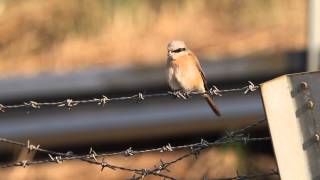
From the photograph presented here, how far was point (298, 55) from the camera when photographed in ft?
27.5

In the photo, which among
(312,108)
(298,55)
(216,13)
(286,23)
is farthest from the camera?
(216,13)

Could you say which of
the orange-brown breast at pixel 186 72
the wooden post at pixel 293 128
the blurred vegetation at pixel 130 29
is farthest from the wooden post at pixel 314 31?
the wooden post at pixel 293 128

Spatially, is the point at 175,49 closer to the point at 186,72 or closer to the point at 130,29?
the point at 186,72

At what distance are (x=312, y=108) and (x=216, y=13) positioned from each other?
9091 mm

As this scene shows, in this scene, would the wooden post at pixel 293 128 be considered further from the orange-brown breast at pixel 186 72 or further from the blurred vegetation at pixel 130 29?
the blurred vegetation at pixel 130 29

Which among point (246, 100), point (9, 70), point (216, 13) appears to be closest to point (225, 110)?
point (246, 100)

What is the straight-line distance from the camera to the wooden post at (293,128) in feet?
11.0

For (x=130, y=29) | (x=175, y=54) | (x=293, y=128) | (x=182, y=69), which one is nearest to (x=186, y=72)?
(x=182, y=69)

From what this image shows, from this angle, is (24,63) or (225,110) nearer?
(225,110)

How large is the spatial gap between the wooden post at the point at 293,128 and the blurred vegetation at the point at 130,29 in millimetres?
7097

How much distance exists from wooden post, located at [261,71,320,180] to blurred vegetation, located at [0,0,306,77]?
7097mm

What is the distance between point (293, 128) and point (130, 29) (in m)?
8.61

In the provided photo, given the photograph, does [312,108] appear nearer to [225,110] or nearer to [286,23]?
[225,110]

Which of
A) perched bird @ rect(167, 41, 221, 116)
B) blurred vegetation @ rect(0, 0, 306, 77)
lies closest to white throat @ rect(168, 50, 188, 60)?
perched bird @ rect(167, 41, 221, 116)
